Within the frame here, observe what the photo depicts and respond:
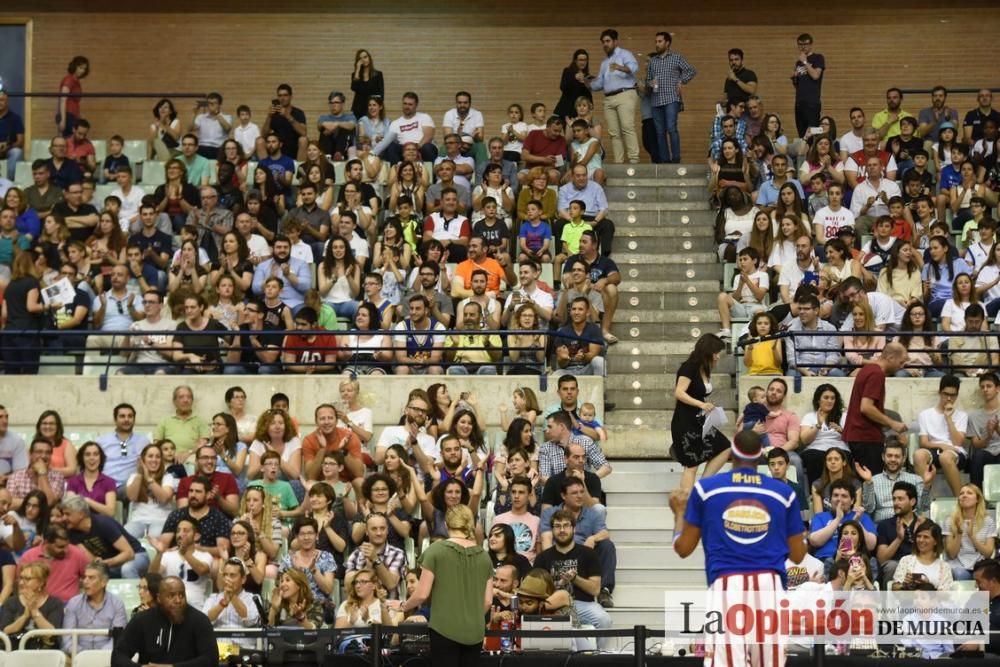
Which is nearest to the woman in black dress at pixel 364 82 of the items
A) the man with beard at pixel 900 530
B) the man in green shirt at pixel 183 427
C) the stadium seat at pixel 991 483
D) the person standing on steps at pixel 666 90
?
the person standing on steps at pixel 666 90

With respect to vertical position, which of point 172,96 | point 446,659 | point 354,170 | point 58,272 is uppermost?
point 172,96

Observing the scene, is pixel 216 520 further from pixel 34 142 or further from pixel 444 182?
pixel 34 142

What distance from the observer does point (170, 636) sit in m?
12.1

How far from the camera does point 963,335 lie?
17406mm

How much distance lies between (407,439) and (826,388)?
13.1ft

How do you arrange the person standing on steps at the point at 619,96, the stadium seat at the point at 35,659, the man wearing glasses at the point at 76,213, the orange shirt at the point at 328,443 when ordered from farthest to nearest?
the person standing on steps at the point at 619,96
the man wearing glasses at the point at 76,213
the orange shirt at the point at 328,443
the stadium seat at the point at 35,659

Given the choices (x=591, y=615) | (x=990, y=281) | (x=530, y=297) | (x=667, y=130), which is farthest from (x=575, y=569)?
(x=667, y=130)

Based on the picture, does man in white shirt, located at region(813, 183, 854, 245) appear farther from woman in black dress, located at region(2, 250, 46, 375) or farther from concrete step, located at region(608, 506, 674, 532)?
woman in black dress, located at region(2, 250, 46, 375)

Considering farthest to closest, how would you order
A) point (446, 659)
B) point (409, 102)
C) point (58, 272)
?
point (409, 102)
point (58, 272)
point (446, 659)

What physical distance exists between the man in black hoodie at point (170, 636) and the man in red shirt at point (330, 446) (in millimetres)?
4316

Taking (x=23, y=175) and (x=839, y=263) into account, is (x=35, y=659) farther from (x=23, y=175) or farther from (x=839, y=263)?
(x=23, y=175)

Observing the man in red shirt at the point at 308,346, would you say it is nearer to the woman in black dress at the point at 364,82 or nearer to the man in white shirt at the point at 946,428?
the woman in black dress at the point at 364,82

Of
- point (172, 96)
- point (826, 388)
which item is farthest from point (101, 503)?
point (172, 96)

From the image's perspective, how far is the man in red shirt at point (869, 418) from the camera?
1603 centimetres
